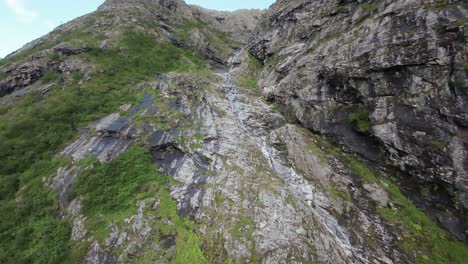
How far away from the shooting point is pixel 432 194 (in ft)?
45.6

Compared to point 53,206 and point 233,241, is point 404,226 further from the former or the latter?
point 53,206

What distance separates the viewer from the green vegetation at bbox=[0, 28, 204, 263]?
12.9 metres

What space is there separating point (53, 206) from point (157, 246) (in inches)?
304

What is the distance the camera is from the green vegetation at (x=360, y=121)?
17.7 m

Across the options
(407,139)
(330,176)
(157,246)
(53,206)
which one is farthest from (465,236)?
(53,206)

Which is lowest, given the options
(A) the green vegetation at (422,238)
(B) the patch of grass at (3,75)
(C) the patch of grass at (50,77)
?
(A) the green vegetation at (422,238)

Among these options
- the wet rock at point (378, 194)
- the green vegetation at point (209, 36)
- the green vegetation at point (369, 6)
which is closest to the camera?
the wet rock at point (378, 194)

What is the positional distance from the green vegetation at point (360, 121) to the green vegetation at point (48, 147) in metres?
13.9

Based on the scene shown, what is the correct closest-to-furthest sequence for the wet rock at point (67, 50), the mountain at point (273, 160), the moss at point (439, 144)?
the mountain at point (273, 160) → the moss at point (439, 144) → the wet rock at point (67, 50)

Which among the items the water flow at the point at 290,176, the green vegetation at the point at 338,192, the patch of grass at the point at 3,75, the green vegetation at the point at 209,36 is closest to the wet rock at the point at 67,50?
the patch of grass at the point at 3,75

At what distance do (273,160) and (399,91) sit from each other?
9.85 m

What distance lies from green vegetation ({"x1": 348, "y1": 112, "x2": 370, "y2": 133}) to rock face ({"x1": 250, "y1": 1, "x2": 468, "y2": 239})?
68 millimetres

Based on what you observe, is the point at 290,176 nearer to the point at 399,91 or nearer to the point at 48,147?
the point at 399,91

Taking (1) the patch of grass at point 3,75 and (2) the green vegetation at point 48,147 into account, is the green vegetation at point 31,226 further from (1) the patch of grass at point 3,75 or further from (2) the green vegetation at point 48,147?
(1) the patch of grass at point 3,75
